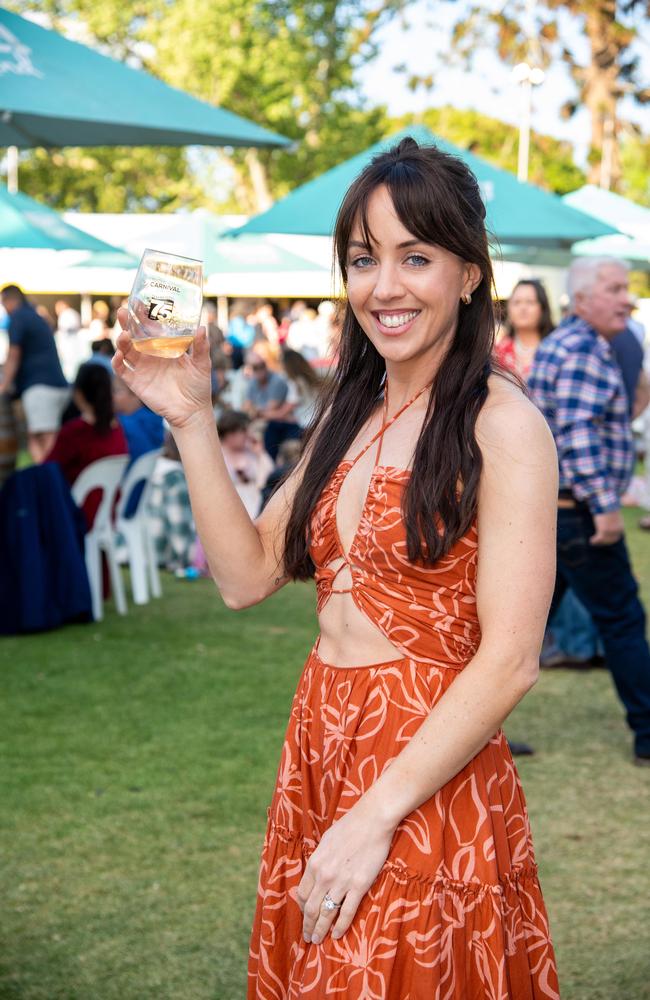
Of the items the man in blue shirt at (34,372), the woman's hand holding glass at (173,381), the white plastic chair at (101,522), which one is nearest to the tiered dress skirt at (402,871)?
the woman's hand holding glass at (173,381)

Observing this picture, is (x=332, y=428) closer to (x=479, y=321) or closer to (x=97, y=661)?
(x=479, y=321)

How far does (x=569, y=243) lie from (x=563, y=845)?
8793 mm

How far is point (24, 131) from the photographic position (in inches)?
329

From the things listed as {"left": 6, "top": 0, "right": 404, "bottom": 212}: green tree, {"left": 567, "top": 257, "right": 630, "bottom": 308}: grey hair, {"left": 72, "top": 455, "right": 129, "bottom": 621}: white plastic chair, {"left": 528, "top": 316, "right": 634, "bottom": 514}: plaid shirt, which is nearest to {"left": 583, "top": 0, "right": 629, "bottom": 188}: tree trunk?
{"left": 6, "top": 0, "right": 404, "bottom": 212}: green tree

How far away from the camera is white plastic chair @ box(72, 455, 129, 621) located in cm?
823

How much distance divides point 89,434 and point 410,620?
21.7 ft

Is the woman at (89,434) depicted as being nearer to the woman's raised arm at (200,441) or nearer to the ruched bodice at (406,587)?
the woman's raised arm at (200,441)

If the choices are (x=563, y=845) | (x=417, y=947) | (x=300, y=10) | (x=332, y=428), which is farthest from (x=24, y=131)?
(x=300, y=10)

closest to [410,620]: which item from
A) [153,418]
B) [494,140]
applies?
[153,418]

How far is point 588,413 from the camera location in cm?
537

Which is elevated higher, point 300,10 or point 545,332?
point 300,10

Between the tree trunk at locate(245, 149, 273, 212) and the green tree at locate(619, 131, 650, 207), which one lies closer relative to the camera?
the tree trunk at locate(245, 149, 273, 212)

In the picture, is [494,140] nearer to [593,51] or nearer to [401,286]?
[593,51]

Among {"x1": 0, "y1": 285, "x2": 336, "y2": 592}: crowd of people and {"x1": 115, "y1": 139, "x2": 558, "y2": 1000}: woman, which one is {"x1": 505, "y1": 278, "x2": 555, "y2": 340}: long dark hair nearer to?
{"x1": 0, "y1": 285, "x2": 336, "y2": 592}: crowd of people
